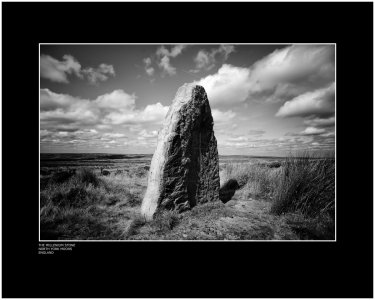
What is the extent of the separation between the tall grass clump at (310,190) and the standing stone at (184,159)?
145 centimetres

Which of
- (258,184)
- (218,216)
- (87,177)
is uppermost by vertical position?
(87,177)

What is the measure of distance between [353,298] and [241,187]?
11.3 ft

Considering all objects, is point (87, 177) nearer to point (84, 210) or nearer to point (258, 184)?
point (84, 210)

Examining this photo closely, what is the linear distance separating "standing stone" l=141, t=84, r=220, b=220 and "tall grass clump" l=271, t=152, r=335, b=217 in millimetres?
1450

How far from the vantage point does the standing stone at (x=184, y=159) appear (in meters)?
3.41

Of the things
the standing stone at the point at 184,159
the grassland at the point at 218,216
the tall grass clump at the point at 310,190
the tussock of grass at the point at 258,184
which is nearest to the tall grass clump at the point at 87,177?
the grassland at the point at 218,216

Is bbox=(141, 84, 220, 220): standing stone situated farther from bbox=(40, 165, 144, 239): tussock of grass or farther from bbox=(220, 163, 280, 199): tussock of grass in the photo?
bbox=(220, 163, 280, 199): tussock of grass

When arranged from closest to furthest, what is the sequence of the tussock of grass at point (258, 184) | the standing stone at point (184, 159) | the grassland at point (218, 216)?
1. the grassland at point (218, 216)
2. the standing stone at point (184, 159)
3. the tussock of grass at point (258, 184)

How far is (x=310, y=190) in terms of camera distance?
359cm

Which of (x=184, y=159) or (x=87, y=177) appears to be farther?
(x=87, y=177)

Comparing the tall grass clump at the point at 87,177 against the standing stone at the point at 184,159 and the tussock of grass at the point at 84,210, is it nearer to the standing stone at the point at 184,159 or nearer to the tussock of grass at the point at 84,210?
the tussock of grass at the point at 84,210

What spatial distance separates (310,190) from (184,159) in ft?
8.70

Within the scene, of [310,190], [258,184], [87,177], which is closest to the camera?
[310,190]

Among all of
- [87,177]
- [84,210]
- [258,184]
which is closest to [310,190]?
[258,184]
